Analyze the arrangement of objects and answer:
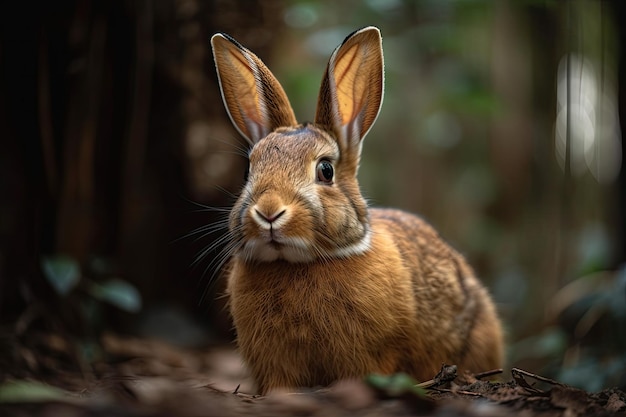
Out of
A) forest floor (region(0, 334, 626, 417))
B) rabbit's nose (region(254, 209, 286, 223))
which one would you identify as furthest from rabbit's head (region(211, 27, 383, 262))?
forest floor (region(0, 334, 626, 417))

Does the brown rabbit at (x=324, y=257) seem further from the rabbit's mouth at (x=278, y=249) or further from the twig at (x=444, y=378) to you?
the twig at (x=444, y=378)

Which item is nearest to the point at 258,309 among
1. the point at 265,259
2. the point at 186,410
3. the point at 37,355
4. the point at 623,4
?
the point at 265,259

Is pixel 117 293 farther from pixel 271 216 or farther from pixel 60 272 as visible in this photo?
pixel 271 216

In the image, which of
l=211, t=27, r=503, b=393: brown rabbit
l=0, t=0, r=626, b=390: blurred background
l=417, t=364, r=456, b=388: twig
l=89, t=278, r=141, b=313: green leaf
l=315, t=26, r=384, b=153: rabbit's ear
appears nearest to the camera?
l=417, t=364, r=456, b=388: twig

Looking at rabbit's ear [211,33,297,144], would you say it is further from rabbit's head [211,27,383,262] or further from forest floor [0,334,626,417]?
forest floor [0,334,626,417]

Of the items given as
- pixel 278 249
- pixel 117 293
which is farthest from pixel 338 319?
pixel 117 293
